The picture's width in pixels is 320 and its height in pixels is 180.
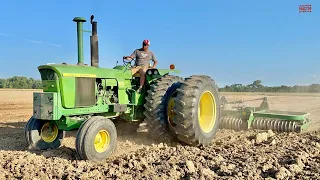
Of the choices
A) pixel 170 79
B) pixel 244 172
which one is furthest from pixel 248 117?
pixel 244 172

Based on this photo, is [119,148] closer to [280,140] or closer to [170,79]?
[170,79]

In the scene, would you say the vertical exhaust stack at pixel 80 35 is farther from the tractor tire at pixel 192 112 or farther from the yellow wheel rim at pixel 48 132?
the tractor tire at pixel 192 112

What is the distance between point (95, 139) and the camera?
538 cm

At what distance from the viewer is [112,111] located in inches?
257

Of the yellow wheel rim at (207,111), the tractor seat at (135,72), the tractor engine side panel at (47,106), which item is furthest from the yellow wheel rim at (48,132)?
the yellow wheel rim at (207,111)

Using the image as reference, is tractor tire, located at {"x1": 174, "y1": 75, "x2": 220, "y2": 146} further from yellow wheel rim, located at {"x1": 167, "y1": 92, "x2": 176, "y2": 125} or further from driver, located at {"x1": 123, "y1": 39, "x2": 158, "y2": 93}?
driver, located at {"x1": 123, "y1": 39, "x2": 158, "y2": 93}

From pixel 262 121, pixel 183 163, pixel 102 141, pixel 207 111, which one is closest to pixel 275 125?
pixel 262 121

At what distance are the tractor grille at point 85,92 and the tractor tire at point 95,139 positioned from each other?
0.61 metres

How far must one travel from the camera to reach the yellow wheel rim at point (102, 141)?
5.45m

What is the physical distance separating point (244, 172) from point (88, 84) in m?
3.25

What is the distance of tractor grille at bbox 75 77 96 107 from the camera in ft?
19.2

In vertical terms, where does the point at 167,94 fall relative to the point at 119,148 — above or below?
above

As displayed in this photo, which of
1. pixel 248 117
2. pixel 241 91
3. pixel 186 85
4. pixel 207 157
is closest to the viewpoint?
pixel 207 157

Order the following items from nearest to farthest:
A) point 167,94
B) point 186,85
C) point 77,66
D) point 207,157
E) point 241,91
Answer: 1. point 207,157
2. point 77,66
3. point 186,85
4. point 167,94
5. point 241,91
